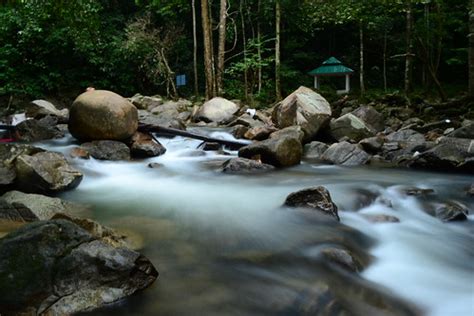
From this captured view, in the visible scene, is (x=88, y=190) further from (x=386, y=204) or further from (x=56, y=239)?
(x=386, y=204)

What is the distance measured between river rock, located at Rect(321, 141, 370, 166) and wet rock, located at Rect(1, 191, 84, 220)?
4926 millimetres

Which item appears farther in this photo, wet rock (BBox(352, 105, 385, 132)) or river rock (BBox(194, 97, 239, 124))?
river rock (BBox(194, 97, 239, 124))

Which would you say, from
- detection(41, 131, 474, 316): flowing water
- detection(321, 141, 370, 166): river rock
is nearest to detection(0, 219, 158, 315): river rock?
detection(41, 131, 474, 316): flowing water

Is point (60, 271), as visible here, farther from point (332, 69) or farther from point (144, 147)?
point (332, 69)

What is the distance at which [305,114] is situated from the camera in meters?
9.21

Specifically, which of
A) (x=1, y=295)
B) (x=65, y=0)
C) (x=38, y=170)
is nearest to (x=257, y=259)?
(x=1, y=295)

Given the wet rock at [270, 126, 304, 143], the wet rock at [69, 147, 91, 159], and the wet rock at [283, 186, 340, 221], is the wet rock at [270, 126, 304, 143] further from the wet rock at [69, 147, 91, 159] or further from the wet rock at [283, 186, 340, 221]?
the wet rock at [69, 147, 91, 159]

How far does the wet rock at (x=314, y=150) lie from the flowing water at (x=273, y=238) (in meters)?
1.37

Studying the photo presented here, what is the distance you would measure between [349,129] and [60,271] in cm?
788

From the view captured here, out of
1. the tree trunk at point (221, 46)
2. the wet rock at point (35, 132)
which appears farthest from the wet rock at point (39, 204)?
the tree trunk at point (221, 46)

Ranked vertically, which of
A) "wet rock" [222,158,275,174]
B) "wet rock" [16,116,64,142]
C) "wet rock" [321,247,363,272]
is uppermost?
"wet rock" [16,116,64,142]

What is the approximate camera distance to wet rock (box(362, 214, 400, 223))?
4.48 meters

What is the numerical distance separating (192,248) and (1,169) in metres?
2.97

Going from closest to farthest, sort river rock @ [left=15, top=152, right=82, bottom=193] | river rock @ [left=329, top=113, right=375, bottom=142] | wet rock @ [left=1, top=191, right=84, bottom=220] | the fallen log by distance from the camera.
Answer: wet rock @ [left=1, top=191, right=84, bottom=220] < river rock @ [left=15, top=152, right=82, bottom=193] < the fallen log < river rock @ [left=329, top=113, right=375, bottom=142]
